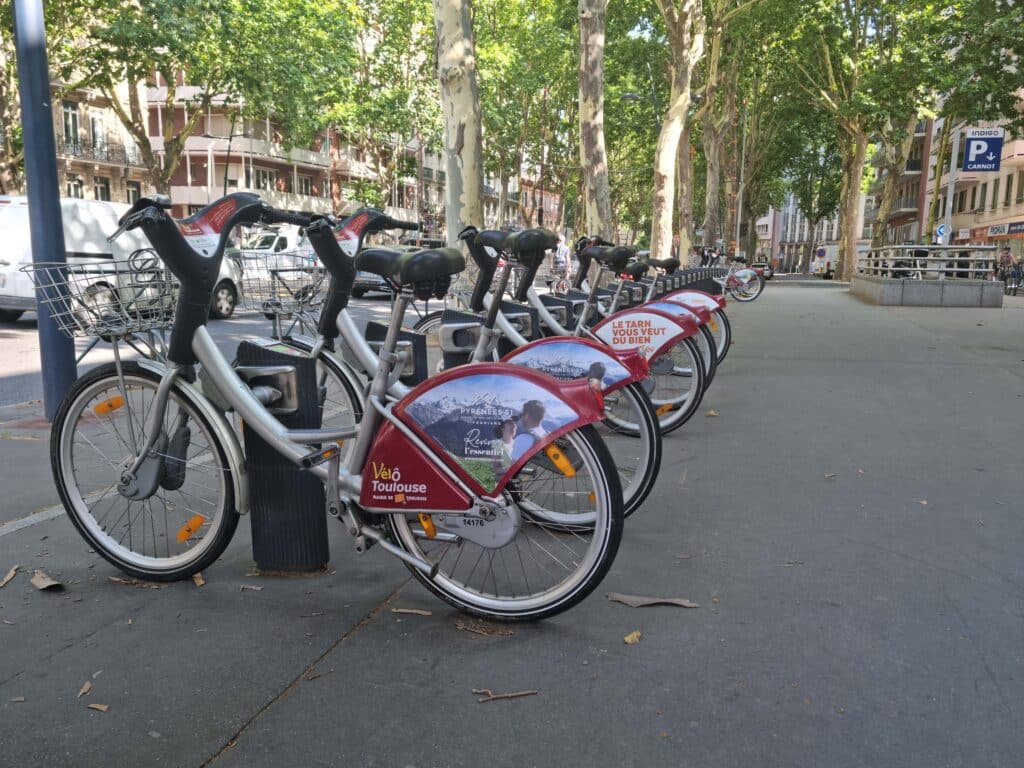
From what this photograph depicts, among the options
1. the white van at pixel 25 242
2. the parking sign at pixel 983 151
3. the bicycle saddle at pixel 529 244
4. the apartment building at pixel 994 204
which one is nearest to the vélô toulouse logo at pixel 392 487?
the bicycle saddle at pixel 529 244

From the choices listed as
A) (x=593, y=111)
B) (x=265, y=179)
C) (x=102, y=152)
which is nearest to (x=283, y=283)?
(x=593, y=111)

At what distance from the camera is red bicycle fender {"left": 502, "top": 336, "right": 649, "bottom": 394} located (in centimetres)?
393

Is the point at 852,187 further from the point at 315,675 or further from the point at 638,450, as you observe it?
the point at 315,675

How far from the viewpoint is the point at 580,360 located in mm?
3971

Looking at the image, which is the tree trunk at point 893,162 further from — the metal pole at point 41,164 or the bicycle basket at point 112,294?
the bicycle basket at point 112,294

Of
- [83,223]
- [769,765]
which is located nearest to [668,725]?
[769,765]

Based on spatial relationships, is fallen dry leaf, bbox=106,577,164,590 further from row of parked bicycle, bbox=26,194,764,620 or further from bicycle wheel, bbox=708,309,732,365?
bicycle wheel, bbox=708,309,732,365

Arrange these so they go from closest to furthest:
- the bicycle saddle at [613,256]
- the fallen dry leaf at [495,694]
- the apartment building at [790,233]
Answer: the fallen dry leaf at [495,694] → the bicycle saddle at [613,256] → the apartment building at [790,233]

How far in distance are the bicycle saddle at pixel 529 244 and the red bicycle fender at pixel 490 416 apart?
943mm

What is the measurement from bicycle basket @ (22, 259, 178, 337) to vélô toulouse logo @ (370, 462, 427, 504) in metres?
0.90

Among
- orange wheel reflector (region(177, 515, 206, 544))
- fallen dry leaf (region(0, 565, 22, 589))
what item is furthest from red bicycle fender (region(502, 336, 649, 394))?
fallen dry leaf (region(0, 565, 22, 589))

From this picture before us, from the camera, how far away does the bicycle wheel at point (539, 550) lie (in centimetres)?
286

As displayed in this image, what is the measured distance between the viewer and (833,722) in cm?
242

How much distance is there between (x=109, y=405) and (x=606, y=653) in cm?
202
